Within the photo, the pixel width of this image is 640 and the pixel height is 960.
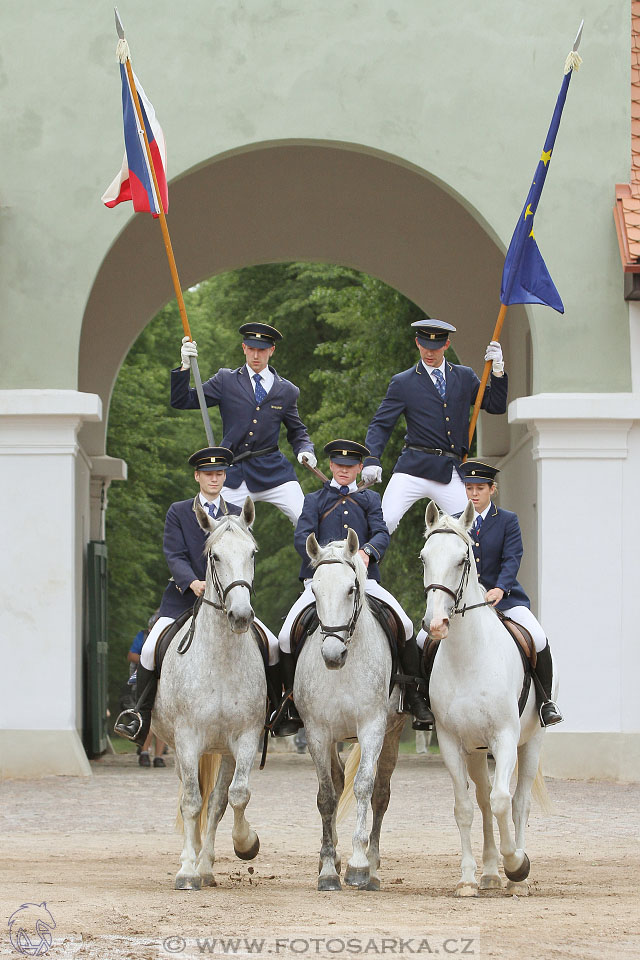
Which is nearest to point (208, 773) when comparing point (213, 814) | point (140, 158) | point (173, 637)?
point (213, 814)

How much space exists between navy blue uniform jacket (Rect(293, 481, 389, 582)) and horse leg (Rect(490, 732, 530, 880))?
1.55 m

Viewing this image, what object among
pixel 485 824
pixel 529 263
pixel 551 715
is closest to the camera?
pixel 485 824

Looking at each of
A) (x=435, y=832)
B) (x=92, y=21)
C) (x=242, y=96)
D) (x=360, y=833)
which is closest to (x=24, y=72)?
(x=92, y=21)

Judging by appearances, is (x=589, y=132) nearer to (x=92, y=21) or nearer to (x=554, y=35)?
(x=554, y=35)

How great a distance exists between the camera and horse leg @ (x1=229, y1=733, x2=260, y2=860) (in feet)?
30.5

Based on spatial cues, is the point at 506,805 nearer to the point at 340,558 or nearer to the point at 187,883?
the point at 340,558

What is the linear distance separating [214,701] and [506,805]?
6.08 ft

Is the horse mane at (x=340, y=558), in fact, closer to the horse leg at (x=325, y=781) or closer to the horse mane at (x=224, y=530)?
the horse mane at (x=224, y=530)

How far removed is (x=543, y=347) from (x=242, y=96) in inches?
161

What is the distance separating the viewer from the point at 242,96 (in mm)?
16672

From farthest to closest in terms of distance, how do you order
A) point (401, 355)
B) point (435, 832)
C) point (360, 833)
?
point (401, 355) → point (435, 832) → point (360, 833)

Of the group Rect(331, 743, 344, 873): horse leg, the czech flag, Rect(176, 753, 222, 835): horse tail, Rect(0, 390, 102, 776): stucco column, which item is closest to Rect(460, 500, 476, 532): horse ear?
Rect(331, 743, 344, 873): horse leg

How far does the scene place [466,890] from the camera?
906cm

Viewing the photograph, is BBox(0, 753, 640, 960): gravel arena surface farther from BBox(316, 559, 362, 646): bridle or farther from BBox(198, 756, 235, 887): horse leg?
BBox(316, 559, 362, 646): bridle
